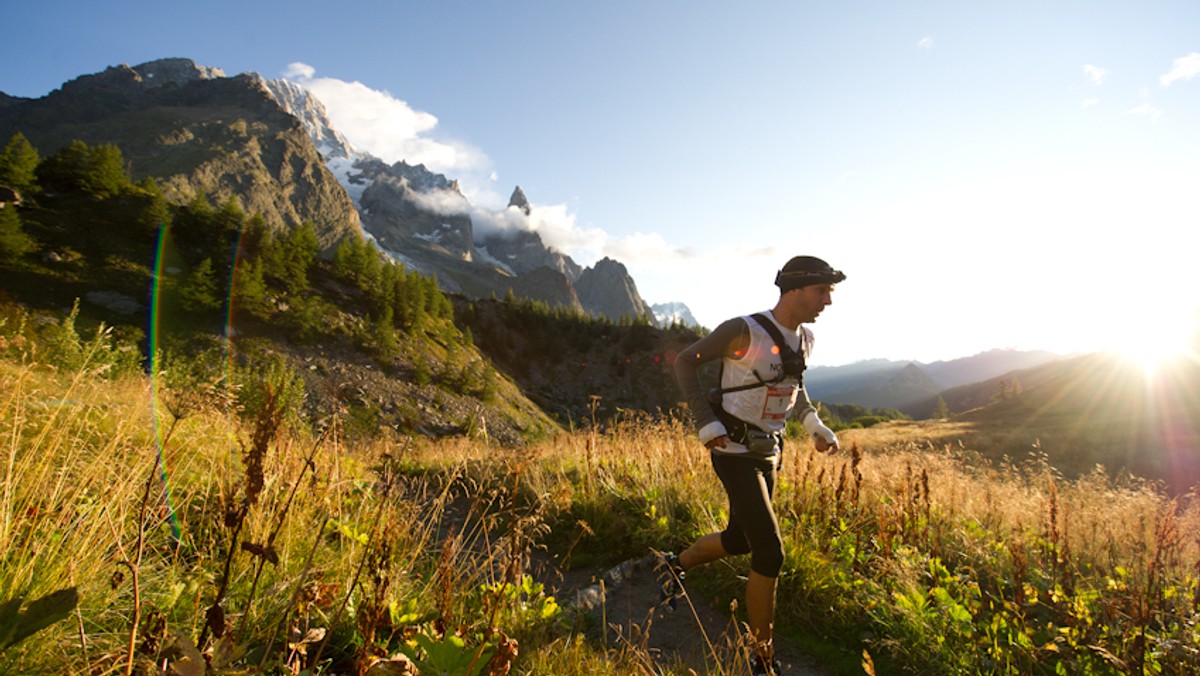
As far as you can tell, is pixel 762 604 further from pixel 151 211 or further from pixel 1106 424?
pixel 1106 424

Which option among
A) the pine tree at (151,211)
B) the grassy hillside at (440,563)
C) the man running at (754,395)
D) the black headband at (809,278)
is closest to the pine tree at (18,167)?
the pine tree at (151,211)

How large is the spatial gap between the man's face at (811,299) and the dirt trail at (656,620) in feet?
7.78

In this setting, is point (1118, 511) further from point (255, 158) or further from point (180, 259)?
point (255, 158)

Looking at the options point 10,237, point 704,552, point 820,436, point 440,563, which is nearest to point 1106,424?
point 820,436

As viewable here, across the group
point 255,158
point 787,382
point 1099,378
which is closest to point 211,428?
point 787,382

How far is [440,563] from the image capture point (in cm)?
265

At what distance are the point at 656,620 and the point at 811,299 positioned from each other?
302cm

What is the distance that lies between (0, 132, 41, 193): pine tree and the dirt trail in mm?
53675

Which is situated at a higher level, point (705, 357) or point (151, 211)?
point (151, 211)

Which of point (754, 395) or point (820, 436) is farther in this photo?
point (820, 436)

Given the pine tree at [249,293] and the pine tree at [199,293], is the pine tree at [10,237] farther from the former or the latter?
the pine tree at [249,293]

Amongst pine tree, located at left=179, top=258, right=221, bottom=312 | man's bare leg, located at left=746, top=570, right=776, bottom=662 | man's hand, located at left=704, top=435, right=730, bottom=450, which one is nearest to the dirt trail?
man's bare leg, located at left=746, top=570, right=776, bottom=662

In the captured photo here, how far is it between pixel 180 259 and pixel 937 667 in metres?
52.2

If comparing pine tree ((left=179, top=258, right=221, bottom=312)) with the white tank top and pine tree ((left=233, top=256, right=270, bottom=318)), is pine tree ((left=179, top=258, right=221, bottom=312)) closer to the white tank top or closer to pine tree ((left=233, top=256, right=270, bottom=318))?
pine tree ((left=233, top=256, right=270, bottom=318))
